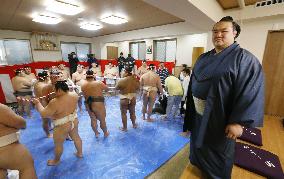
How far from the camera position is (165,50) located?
9961 millimetres

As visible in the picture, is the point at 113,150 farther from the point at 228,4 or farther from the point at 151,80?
the point at 228,4

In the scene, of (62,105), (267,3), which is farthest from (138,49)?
(62,105)

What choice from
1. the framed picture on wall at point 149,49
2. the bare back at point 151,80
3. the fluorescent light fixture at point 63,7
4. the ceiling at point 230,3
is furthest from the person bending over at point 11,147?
the framed picture on wall at point 149,49

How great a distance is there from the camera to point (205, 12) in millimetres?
3119

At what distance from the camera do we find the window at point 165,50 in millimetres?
9633

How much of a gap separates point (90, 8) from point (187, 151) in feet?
14.6

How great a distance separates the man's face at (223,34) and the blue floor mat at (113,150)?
2149mm

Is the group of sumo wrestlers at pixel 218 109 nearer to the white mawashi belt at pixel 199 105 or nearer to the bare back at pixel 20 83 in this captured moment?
the white mawashi belt at pixel 199 105

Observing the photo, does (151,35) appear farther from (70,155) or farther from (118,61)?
(70,155)

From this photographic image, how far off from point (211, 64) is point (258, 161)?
1651 mm

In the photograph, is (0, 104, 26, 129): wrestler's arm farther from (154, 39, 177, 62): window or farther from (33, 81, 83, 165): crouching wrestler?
(154, 39, 177, 62): window

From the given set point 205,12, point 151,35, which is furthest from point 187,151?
point 151,35

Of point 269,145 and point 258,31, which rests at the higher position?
point 258,31

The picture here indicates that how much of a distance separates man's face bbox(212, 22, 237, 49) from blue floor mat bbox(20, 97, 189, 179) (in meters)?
2.15
